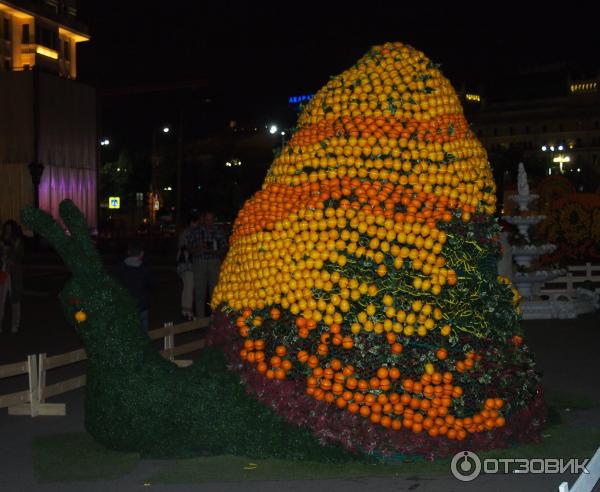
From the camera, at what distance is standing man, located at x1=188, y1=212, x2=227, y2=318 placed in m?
13.8

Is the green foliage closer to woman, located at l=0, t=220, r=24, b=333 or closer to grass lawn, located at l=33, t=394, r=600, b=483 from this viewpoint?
grass lawn, located at l=33, t=394, r=600, b=483

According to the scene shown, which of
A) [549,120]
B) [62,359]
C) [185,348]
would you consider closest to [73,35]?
[185,348]

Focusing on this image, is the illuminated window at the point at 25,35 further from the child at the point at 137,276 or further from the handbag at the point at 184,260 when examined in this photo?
the child at the point at 137,276

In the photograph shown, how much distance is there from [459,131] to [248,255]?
2034 millimetres

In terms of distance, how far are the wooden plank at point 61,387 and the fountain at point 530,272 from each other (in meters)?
10.0

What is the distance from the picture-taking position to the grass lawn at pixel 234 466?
6.48m

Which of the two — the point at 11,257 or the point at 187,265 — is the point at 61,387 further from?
the point at 11,257

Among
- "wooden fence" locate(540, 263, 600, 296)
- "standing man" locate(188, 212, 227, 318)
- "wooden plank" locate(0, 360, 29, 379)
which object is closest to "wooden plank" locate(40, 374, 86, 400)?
"wooden plank" locate(0, 360, 29, 379)

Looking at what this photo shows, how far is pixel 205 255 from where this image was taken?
1378 centimetres

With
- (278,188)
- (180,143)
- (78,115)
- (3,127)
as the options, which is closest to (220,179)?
(78,115)

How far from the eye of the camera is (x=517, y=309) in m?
7.35

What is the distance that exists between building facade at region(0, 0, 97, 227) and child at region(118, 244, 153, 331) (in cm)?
3523

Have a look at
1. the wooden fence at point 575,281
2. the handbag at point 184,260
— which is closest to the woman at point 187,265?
the handbag at point 184,260

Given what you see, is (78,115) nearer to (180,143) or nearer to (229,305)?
(180,143)
